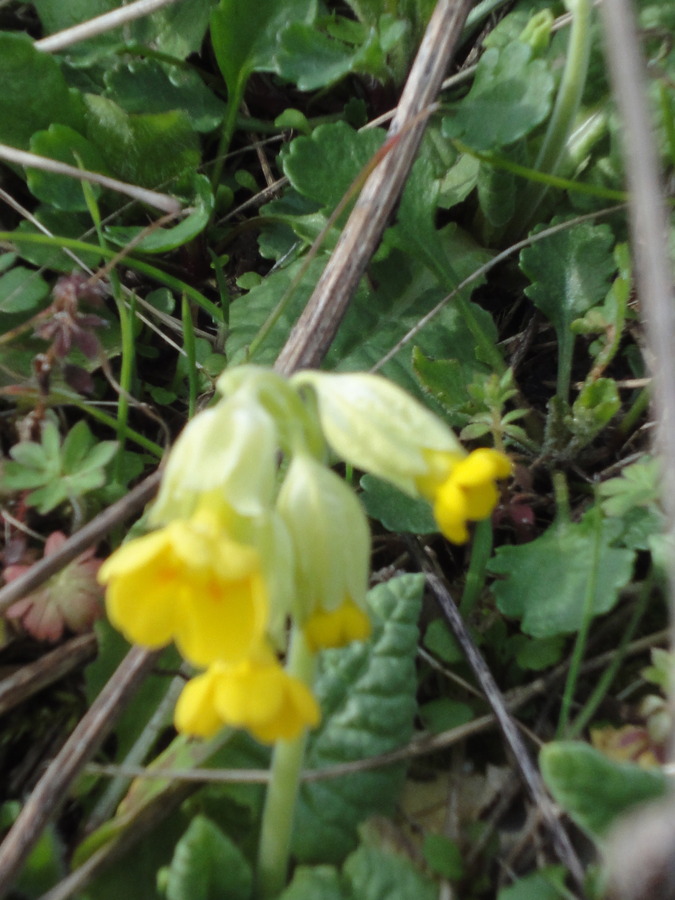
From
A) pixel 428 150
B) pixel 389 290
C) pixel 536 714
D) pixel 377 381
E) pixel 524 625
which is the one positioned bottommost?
pixel 536 714

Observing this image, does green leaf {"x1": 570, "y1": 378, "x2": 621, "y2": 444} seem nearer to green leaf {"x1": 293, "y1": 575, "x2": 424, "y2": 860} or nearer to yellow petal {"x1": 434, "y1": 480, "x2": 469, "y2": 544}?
green leaf {"x1": 293, "y1": 575, "x2": 424, "y2": 860}

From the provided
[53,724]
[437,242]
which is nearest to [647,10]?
[437,242]

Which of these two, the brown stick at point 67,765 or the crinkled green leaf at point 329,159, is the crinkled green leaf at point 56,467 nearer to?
the brown stick at point 67,765

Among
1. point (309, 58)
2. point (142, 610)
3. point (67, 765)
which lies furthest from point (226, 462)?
point (309, 58)

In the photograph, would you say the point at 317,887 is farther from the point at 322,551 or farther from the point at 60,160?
the point at 60,160

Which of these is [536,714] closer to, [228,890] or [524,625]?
[524,625]

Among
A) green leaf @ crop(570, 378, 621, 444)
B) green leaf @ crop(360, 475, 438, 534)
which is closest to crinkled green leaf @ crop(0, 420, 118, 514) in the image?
green leaf @ crop(360, 475, 438, 534)
